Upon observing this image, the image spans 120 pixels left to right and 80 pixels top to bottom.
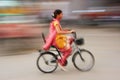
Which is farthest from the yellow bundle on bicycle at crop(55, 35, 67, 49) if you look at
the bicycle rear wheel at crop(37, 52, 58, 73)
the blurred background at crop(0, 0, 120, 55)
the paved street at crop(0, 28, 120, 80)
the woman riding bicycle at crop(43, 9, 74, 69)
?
the blurred background at crop(0, 0, 120, 55)

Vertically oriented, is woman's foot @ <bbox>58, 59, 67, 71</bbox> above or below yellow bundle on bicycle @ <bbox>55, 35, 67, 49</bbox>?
below

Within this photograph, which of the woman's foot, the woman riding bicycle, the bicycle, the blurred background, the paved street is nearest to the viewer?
the paved street

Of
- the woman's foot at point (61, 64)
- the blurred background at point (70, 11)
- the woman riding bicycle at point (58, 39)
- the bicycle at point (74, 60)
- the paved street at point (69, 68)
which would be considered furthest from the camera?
the blurred background at point (70, 11)

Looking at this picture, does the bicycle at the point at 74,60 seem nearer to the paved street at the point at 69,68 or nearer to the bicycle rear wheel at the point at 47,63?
the bicycle rear wheel at the point at 47,63

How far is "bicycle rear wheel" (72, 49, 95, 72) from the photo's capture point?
8.84 metres

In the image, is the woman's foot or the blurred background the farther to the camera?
the blurred background

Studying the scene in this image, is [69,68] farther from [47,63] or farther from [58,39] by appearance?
[58,39]

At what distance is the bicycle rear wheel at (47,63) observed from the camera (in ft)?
29.1

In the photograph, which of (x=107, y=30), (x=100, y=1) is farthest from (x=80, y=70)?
(x=100, y=1)

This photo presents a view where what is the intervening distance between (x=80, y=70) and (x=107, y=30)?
9612 millimetres

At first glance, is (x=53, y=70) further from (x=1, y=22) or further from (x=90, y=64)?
(x=1, y=22)

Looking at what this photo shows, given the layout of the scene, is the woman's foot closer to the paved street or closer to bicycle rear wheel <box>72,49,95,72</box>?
the paved street

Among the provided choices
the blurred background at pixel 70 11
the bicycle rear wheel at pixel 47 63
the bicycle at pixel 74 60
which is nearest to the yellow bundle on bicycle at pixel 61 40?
the bicycle at pixel 74 60

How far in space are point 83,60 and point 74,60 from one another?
215mm
